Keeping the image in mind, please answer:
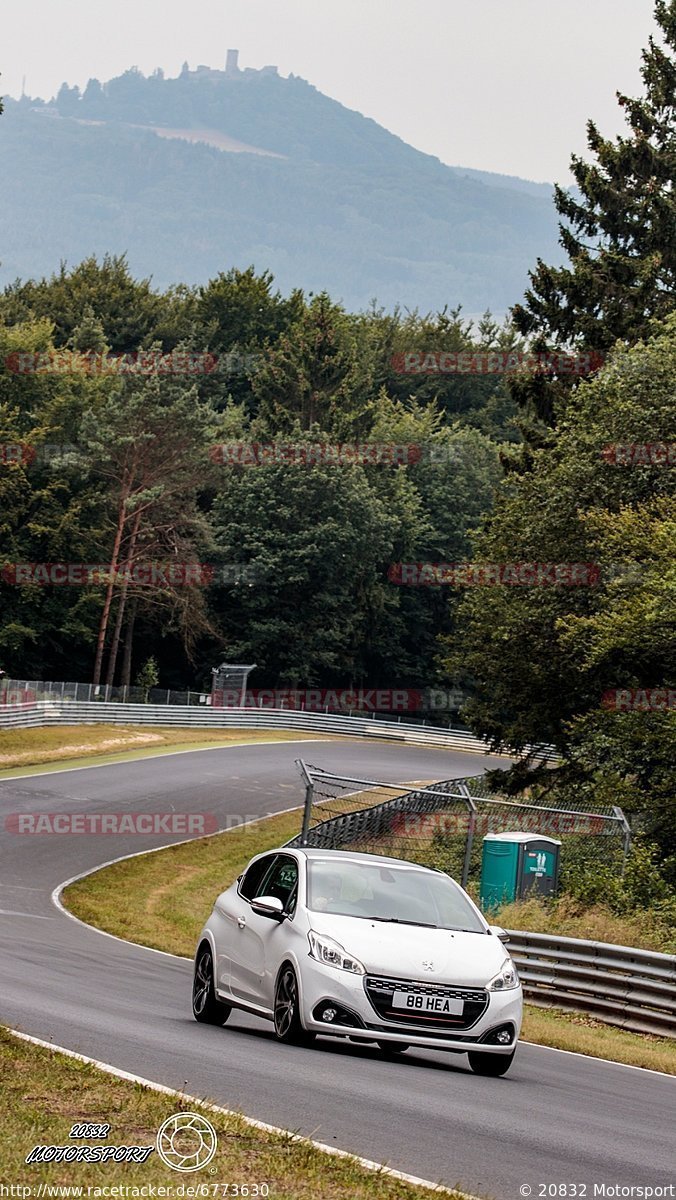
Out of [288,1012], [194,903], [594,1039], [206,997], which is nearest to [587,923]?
[594,1039]

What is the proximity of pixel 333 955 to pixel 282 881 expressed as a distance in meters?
1.46

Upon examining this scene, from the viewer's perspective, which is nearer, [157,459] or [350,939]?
[350,939]

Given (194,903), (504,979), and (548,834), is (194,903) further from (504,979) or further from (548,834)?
(504,979)

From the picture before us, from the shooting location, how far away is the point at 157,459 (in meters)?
74.8

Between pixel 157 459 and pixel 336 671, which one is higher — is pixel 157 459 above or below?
above

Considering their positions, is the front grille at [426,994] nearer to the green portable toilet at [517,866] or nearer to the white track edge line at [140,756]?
the green portable toilet at [517,866]

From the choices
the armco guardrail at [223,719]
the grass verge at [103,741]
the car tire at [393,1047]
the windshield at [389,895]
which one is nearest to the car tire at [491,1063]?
the car tire at [393,1047]

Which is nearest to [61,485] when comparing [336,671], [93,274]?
[336,671]

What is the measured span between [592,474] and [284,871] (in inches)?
939

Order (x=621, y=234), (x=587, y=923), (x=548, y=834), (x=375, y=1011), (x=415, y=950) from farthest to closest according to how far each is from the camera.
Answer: (x=621, y=234) → (x=548, y=834) → (x=587, y=923) → (x=415, y=950) → (x=375, y=1011)

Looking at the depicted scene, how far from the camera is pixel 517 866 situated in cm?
2114

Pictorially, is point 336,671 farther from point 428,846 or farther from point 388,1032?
point 388,1032

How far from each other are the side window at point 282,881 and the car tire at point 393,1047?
4.08ft

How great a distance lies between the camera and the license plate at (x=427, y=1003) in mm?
10773
